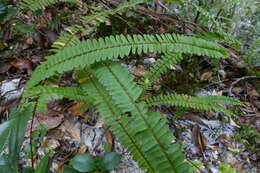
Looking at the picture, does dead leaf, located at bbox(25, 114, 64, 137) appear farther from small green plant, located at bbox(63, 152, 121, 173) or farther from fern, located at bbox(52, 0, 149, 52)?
fern, located at bbox(52, 0, 149, 52)

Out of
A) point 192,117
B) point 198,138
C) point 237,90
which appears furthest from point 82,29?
point 237,90

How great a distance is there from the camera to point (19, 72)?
1885mm

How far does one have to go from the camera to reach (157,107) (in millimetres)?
1893

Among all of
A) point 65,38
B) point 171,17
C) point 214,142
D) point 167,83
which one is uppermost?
point 171,17

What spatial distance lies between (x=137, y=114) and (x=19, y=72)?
150 cm

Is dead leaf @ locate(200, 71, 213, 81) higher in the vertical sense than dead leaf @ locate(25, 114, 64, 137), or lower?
higher

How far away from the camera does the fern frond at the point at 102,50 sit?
4.32ft

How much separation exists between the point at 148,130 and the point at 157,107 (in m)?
0.90

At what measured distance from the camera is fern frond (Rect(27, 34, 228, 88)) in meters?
1.32

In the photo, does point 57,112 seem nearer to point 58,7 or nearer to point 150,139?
point 150,139

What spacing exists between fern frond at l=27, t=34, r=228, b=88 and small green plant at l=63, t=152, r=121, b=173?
0.64m

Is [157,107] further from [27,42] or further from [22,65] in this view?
[27,42]

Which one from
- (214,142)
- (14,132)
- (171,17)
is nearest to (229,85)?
(214,142)

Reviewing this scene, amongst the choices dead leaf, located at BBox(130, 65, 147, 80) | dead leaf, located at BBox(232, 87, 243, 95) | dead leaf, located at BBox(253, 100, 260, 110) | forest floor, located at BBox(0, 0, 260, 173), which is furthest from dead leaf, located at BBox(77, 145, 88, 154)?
dead leaf, located at BBox(253, 100, 260, 110)
